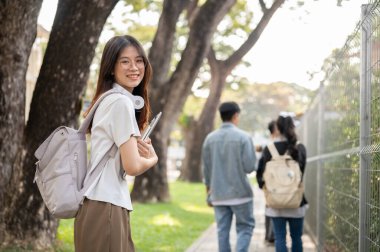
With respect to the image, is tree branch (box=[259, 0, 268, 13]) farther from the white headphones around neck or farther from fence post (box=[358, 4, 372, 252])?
the white headphones around neck

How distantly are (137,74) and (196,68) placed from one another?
42.3ft

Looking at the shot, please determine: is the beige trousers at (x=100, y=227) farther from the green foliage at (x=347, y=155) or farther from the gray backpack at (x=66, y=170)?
the green foliage at (x=347, y=155)

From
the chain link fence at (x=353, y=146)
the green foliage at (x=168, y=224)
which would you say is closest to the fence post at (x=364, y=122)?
the chain link fence at (x=353, y=146)

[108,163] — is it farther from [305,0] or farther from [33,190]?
[305,0]

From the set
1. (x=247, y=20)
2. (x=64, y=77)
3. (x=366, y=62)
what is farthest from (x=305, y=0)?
(x=366, y=62)

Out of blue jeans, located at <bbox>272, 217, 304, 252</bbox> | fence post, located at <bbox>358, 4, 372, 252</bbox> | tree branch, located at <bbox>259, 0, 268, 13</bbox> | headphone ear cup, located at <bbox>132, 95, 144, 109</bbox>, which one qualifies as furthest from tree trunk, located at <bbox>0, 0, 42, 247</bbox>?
tree branch, located at <bbox>259, 0, 268, 13</bbox>

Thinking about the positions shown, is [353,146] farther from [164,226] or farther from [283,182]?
[164,226]

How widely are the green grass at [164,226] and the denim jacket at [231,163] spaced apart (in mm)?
2110

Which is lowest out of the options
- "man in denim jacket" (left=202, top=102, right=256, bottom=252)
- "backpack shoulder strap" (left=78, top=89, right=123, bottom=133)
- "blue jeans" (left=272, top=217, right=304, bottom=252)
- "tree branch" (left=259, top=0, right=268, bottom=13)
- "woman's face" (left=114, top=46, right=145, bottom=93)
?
"blue jeans" (left=272, top=217, right=304, bottom=252)

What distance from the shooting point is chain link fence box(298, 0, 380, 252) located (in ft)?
16.9

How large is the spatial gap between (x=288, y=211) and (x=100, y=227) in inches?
170

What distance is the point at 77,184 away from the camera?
3596mm

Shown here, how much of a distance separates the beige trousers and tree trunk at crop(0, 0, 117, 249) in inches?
195

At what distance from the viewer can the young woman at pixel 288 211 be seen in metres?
7.61
